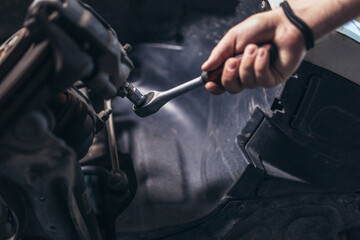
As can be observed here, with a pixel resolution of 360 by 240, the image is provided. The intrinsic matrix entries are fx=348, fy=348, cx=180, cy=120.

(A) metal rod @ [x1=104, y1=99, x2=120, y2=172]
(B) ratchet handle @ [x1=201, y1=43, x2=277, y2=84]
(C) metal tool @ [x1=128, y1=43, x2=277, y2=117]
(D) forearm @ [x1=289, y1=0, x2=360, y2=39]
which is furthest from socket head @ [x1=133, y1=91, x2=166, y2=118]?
(D) forearm @ [x1=289, y1=0, x2=360, y2=39]

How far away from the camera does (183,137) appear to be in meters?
1.43

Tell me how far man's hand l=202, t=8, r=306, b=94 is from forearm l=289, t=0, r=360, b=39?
4 cm

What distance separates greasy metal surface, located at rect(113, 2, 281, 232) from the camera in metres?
1.15

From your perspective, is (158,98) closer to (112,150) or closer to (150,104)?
(150,104)

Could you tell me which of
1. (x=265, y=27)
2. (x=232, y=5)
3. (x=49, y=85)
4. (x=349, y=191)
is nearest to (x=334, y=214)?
(x=349, y=191)

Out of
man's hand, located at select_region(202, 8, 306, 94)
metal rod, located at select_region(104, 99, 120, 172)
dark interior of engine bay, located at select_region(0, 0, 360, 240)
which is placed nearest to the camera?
dark interior of engine bay, located at select_region(0, 0, 360, 240)

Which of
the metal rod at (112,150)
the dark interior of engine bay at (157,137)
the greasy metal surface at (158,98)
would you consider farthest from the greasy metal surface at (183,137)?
the greasy metal surface at (158,98)

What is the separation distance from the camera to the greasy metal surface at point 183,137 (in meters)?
1.15

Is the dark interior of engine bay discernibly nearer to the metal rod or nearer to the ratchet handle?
the metal rod

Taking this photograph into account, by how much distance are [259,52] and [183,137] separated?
2.32 ft

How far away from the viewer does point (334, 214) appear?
3.79ft

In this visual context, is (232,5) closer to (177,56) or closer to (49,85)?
(177,56)

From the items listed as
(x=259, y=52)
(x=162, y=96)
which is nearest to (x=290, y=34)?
(x=259, y=52)

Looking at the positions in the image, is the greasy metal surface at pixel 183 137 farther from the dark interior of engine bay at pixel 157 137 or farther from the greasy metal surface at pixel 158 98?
the greasy metal surface at pixel 158 98
